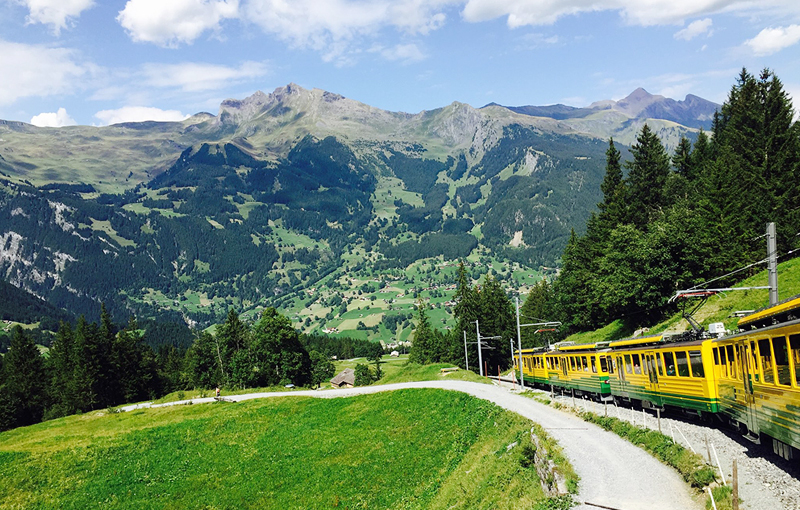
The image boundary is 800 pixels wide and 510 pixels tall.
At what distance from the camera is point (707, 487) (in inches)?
611

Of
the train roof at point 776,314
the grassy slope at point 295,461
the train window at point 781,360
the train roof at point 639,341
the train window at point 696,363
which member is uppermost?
the train roof at point 776,314

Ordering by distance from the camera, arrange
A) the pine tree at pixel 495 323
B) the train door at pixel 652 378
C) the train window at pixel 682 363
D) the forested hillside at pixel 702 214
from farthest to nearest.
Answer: the pine tree at pixel 495 323
the forested hillside at pixel 702 214
the train door at pixel 652 378
the train window at pixel 682 363

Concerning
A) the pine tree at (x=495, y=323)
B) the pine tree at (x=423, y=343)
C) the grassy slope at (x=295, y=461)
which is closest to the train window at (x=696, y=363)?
the grassy slope at (x=295, y=461)

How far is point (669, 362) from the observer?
27.6m

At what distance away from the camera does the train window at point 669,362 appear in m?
27.2

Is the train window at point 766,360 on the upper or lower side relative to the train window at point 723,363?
upper

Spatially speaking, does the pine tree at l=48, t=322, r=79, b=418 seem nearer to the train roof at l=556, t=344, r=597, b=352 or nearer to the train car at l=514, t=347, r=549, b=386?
the train car at l=514, t=347, r=549, b=386

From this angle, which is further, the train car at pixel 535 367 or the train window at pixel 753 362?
the train car at pixel 535 367

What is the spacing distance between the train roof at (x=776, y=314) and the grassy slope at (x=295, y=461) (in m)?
9.32

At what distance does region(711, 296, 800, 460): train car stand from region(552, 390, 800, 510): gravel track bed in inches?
21.4

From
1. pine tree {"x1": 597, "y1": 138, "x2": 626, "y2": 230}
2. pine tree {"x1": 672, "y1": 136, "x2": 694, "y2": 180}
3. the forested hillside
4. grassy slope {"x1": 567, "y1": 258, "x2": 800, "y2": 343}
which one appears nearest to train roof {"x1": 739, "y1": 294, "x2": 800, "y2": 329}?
grassy slope {"x1": 567, "y1": 258, "x2": 800, "y2": 343}

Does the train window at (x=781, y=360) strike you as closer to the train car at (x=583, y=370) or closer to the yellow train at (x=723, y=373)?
the yellow train at (x=723, y=373)

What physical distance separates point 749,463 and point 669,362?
10248 mm

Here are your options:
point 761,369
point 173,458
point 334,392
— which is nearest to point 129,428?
point 173,458
